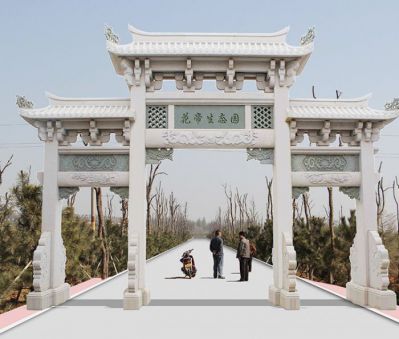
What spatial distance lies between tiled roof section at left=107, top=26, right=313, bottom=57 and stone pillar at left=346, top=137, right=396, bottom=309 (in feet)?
7.43

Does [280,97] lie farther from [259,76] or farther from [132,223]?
[132,223]

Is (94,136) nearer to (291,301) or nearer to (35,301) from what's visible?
(35,301)

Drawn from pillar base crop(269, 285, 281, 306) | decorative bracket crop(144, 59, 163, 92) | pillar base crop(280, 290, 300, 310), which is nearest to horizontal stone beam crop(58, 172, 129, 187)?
decorative bracket crop(144, 59, 163, 92)

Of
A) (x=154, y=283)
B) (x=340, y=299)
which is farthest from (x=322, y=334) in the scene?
(x=154, y=283)

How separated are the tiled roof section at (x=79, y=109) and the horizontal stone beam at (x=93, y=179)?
38.4 inches

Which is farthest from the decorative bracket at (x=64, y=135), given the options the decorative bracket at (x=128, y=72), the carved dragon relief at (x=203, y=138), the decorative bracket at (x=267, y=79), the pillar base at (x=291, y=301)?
the pillar base at (x=291, y=301)

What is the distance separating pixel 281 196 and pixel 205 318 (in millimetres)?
2581

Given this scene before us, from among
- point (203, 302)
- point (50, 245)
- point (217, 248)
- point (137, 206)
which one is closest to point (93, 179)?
point (137, 206)

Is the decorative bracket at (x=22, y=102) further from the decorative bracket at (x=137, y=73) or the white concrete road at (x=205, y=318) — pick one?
the white concrete road at (x=205, y=318)

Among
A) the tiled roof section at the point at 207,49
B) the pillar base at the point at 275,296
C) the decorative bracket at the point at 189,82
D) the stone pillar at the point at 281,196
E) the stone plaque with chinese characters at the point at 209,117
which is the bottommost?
the pillar base at the point at 275,296

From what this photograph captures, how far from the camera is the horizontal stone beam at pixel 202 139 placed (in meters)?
8.70

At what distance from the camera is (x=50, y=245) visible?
8.62 metres

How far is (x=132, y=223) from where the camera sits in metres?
8.44

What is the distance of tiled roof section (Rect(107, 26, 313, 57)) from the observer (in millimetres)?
8648
